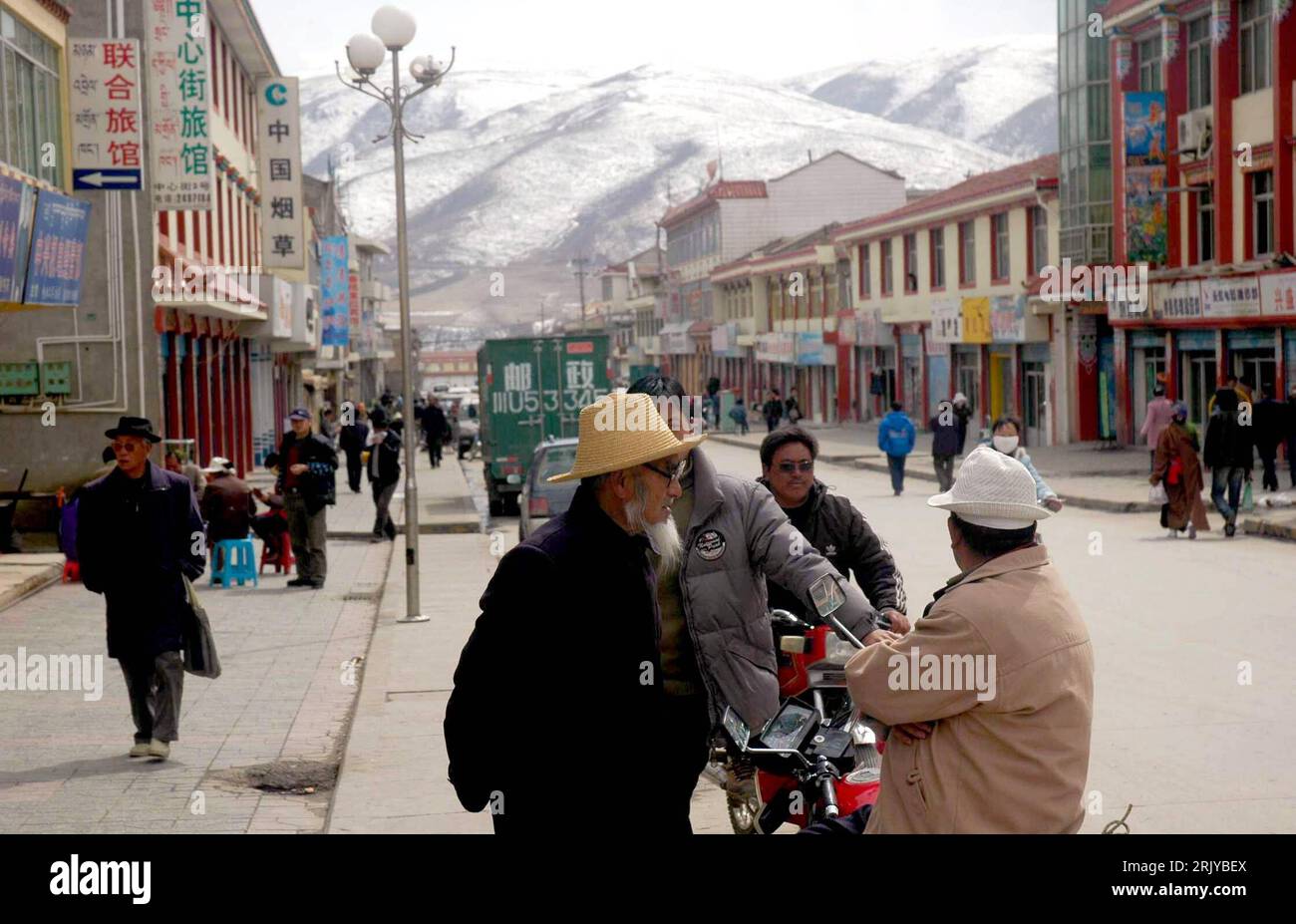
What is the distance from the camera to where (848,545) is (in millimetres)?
7316

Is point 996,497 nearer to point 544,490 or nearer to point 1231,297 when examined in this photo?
point 544,490

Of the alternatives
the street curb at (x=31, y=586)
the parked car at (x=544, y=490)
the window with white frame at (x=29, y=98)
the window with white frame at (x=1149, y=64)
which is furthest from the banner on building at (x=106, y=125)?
the window with white frame at (x=1149, y=64)

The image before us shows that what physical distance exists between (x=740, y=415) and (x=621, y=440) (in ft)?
176

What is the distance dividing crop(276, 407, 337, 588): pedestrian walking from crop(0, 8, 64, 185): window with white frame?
4.68 metres

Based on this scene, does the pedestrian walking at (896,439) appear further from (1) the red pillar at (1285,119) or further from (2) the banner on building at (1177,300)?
(2) the banner on building at (1177,300)

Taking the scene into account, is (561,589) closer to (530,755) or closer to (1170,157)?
(530,755)

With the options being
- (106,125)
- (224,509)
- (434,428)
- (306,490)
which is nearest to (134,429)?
(306,490)

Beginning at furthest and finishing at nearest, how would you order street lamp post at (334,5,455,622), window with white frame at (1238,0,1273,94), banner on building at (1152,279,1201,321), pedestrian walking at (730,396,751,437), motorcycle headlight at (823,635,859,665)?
1. pedestrian walking at (730,396,751,437)
2. banner on building at (1152,279,1201,321)
3. window with white frame at (1238,0,1273,94)
4. street lamp post at (334,5,455,622)
5. motorcycle headlight at (823,635,859,665)

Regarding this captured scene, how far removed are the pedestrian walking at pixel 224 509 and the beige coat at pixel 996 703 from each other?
14450 millimetres

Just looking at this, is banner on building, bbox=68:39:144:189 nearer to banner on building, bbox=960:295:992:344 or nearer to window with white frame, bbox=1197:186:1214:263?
window with white frame, bbox=1197:186:1214:263

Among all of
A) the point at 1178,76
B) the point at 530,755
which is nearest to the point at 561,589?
the point at 530,755

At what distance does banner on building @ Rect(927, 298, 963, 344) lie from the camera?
4694cm

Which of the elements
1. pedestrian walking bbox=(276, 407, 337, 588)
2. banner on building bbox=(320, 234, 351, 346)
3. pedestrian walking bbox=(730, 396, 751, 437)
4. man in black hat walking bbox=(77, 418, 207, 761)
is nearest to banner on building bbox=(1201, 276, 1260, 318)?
pedestrian walking bbox=(276, 407, 337, 588)
